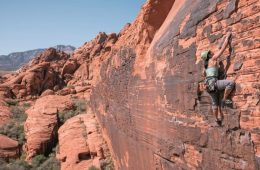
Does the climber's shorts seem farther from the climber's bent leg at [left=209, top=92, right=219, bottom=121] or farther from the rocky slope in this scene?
the rocky slope

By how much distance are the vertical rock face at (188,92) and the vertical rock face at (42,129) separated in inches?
331

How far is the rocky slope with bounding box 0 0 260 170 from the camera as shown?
468 centimetres

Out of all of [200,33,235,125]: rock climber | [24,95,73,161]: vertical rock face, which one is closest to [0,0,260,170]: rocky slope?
[200,33,235,125]: rock climber

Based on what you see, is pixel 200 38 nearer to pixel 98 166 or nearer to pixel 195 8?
pixel 195 8

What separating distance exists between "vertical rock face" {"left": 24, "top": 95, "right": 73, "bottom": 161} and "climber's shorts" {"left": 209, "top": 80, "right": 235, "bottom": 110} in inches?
568

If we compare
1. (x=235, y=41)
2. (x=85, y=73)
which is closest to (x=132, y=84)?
(x=235, y=41)

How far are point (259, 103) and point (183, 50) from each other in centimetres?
232

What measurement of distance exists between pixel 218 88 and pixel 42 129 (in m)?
15.3

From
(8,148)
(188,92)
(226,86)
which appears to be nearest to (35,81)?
(8,148)

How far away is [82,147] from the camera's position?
1538 centimetres

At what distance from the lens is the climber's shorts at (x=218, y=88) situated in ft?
15.9

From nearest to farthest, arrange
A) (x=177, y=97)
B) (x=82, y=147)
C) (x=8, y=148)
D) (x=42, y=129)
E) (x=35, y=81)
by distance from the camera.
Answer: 1. (x=177, y=97)
2. (x=82, y=147)
3. (x=8, y=148)
4. (x=42, y=129)
5. (x=35, y=81)

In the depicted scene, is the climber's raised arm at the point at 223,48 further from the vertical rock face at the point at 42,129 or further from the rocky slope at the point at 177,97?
the vertical rock face at the point at 42,129

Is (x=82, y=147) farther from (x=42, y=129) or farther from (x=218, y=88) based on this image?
(x=218, y=88)
